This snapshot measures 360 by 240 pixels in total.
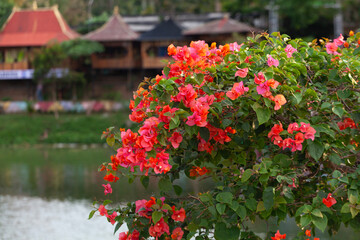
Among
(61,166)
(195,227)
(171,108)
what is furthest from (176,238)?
(61,166)

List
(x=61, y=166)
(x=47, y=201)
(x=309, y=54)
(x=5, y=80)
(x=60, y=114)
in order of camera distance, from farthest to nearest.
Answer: (x=5, y=80)
(x=60, y=114)
(x=61, y=166)
(x=47, y=201)
(x=309, y=54)

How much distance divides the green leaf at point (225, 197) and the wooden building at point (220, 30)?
27800mm

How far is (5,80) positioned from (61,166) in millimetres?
17735

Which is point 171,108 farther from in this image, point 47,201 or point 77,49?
point 77,49

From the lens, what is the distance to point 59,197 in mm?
13930

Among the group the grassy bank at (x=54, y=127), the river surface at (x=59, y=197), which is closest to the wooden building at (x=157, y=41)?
the grassy bank at (x=54, y=127)

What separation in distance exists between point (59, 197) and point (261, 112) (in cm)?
1079

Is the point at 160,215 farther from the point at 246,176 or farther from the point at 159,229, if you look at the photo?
the point at 246,176

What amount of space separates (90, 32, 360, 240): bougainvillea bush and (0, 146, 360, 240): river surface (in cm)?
111

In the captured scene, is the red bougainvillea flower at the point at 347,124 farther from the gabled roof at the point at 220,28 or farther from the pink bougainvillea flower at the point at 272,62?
the gabled roof at the point at 220,28

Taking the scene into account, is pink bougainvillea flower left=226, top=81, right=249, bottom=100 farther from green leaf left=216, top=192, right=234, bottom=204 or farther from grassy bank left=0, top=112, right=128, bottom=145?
grassy bank left=0, top=112, right=128, bottom=145

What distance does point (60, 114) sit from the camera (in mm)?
31875

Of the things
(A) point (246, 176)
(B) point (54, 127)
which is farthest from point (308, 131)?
(B) point (54, 127)

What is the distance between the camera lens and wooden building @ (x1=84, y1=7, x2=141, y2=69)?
34094mm
